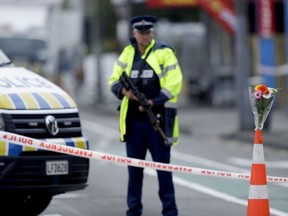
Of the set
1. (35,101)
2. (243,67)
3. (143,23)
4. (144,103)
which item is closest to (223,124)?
(243,67)

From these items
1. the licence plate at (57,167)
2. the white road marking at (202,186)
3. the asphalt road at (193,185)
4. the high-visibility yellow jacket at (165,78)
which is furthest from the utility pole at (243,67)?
the licence plate at (57,167)

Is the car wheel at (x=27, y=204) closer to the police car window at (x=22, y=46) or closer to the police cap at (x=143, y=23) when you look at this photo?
the police cap at (x=143, y=23)

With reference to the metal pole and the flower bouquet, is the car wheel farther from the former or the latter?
the metal pole

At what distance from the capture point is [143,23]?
36.2 ft

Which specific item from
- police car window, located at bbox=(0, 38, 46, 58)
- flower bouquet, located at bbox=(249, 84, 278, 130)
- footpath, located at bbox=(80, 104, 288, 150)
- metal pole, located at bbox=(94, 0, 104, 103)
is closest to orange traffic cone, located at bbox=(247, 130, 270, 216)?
flower bouquet, located at bbox=(249, 84, 278, 130)

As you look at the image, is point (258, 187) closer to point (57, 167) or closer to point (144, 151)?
point (144, 151)

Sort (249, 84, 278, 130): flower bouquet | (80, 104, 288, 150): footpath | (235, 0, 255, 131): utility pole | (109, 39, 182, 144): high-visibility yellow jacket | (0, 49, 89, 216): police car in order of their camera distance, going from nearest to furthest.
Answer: (249, 84, 278, 130): flower bouquet < (0, 49, 89, 216): police car < (109, 39, 182, 144): high-visibility yellow jacket < (80, 104, 288, 150): footpath < (235, 0, 255, 131): utility pole

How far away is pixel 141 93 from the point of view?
10922 millimetres

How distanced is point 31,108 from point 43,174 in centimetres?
62

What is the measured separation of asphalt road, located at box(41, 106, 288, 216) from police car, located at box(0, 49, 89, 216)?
1.33 m

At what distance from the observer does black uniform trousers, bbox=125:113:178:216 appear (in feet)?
36.1

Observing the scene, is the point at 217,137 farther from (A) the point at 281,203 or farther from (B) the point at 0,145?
(B) the point at 0,145

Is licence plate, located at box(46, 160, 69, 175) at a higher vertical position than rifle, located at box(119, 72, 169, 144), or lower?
lower

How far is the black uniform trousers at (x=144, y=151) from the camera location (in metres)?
11.0
